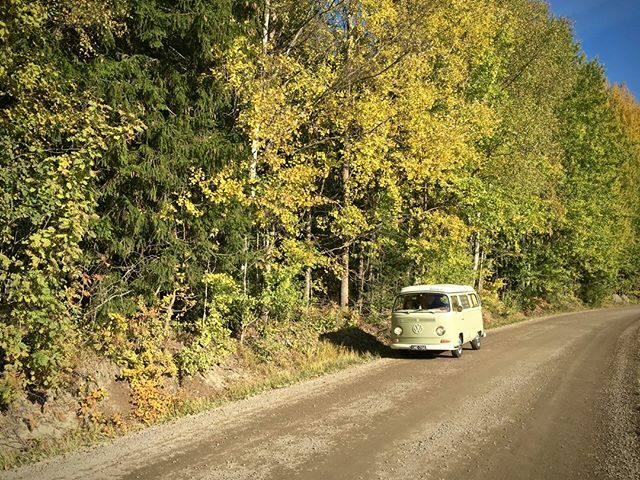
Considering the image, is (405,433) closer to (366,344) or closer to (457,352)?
(457,352)

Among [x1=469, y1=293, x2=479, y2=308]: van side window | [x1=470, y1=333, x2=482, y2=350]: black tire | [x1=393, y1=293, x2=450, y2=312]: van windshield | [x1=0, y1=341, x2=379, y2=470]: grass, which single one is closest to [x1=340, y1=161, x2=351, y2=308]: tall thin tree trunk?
[x1=393, y1=293, x2=450, y2=312]: van windshield

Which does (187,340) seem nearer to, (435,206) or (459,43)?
(435,206)

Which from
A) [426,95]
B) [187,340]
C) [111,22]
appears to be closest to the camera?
[111,22]

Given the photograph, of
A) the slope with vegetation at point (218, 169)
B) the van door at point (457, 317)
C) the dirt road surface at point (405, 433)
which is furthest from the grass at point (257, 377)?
the van door at point (457, 317)

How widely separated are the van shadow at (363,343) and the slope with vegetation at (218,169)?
0.50 meters

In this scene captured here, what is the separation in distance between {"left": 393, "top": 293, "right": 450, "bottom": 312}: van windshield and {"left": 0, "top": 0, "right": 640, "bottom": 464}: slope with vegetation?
276 centimetres

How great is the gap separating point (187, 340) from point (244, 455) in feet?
21.3

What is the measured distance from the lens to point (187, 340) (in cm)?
1270

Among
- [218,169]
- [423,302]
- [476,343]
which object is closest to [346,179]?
[423,302]

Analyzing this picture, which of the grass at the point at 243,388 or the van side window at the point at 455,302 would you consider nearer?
the grass at the point at 243,388

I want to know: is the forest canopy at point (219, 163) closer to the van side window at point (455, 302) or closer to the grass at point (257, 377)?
the grass at point (257, 377)

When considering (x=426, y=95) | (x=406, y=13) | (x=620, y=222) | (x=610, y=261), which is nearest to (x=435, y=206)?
(x=426, y=95)

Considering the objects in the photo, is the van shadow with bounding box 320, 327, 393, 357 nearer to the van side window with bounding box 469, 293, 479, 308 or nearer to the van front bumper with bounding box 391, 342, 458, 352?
the van front bumper with bounding box 391, 342, 458, 352

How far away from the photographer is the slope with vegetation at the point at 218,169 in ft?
27.9
